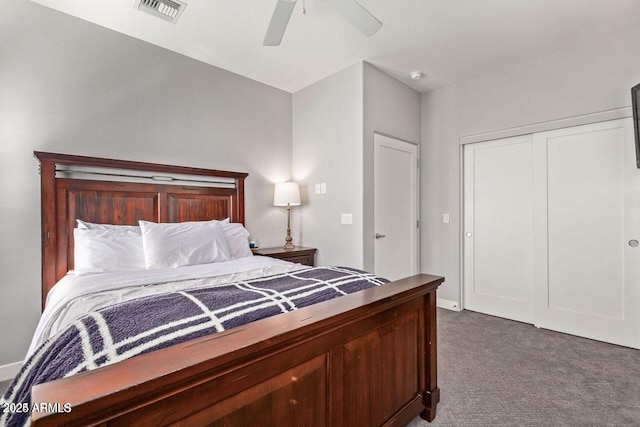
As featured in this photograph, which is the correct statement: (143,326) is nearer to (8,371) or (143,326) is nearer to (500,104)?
(8,371)

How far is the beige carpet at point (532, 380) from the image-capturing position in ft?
5.85

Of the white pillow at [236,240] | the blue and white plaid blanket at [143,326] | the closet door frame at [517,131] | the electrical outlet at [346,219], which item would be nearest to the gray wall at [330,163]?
the electrical outlet at [346,219]

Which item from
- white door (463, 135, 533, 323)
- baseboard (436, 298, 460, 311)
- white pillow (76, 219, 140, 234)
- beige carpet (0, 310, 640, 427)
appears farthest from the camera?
baseboard (436, 298, 460, 311)

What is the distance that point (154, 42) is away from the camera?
2852 mm

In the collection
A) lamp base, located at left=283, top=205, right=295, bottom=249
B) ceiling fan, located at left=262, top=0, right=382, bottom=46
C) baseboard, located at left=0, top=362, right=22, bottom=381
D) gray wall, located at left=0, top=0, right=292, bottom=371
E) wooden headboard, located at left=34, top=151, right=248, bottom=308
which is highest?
ceiling fan, located at left=262, top=0, right=382, bottom=46

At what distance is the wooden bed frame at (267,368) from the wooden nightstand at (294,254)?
1526 mm

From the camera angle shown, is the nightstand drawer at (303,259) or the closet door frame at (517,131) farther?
the nightstand drawer at (303,259)

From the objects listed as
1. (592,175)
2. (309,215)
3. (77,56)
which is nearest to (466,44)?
(592,175)

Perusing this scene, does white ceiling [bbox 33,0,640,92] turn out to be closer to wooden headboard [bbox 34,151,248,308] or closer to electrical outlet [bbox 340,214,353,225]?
wooden headboard [bbox 34,151,248,308]

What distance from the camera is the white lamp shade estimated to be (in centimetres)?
357

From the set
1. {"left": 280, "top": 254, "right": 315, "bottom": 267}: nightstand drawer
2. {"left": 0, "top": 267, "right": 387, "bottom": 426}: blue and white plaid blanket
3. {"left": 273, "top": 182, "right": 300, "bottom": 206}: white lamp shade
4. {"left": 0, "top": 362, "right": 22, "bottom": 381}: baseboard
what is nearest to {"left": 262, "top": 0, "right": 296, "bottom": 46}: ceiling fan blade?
{"left": 273, "top": 182, "right": 300, "bottom": 206}: white lamp shade

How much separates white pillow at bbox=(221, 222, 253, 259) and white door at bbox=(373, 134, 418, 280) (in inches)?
53.8

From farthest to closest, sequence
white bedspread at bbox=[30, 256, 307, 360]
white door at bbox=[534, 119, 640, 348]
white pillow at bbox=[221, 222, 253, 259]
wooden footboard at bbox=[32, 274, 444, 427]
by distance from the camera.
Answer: white pillow at bbox=[221, 222, 253, 259] → white door at bbox=[534, 119, 640, 348] → white bedspread at bbox=[30, 256, 307, 360] → wooden footboard at bbox=[32, 274, 444, 427]

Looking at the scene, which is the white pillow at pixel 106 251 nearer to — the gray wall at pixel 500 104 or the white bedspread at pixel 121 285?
the white bedspread at pixel 121 285
